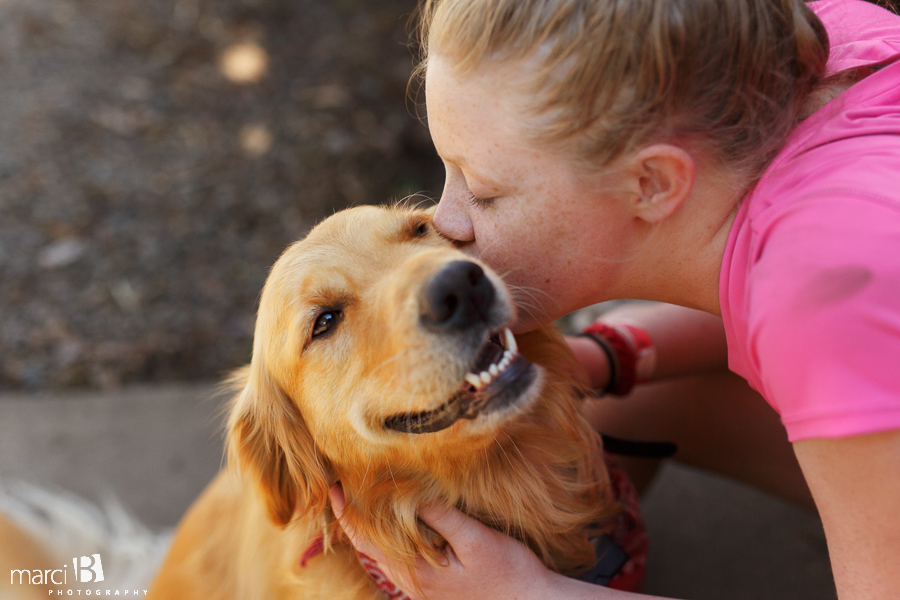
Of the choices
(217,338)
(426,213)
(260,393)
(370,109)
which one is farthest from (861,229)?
(370,109)

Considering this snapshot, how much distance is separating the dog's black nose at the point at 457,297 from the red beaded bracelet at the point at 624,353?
1.05 m

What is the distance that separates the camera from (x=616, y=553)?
6.51 feet

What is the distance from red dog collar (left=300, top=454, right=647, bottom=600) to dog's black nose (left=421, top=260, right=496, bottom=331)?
0.88 meters

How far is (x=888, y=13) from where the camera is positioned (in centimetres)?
169

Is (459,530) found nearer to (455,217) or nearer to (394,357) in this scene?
(394,357)

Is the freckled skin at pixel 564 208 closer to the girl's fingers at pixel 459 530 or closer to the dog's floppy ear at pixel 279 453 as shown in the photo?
the girl's fingers at pixel 459 530

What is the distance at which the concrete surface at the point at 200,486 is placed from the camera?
103 inches

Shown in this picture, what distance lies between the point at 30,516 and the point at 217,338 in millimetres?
1574

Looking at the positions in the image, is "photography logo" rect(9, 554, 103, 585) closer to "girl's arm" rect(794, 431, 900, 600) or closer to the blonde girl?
the blonde girl

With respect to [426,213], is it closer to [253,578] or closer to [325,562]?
[325,562]

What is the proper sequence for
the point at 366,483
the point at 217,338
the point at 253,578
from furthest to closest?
the point at 217,338, the point at 253,578, the point at 366,483

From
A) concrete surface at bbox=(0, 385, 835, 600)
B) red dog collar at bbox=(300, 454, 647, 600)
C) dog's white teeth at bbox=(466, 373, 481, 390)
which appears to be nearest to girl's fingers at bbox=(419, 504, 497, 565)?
red dog collar at bbox=(300, 454, 647, 600)

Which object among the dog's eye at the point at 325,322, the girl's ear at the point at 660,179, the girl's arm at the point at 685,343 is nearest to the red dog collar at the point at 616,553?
the girl's arm at the point at 685,343

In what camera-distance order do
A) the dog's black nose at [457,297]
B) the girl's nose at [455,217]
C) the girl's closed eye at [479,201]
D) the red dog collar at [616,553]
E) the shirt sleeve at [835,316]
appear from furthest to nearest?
the red dog collar at [616,553] < the girl's nose at [455,217] < the girl's closed eye at [479,201] < the dog's black nose at [457,297] < the shirt sleeve at [835,316]
